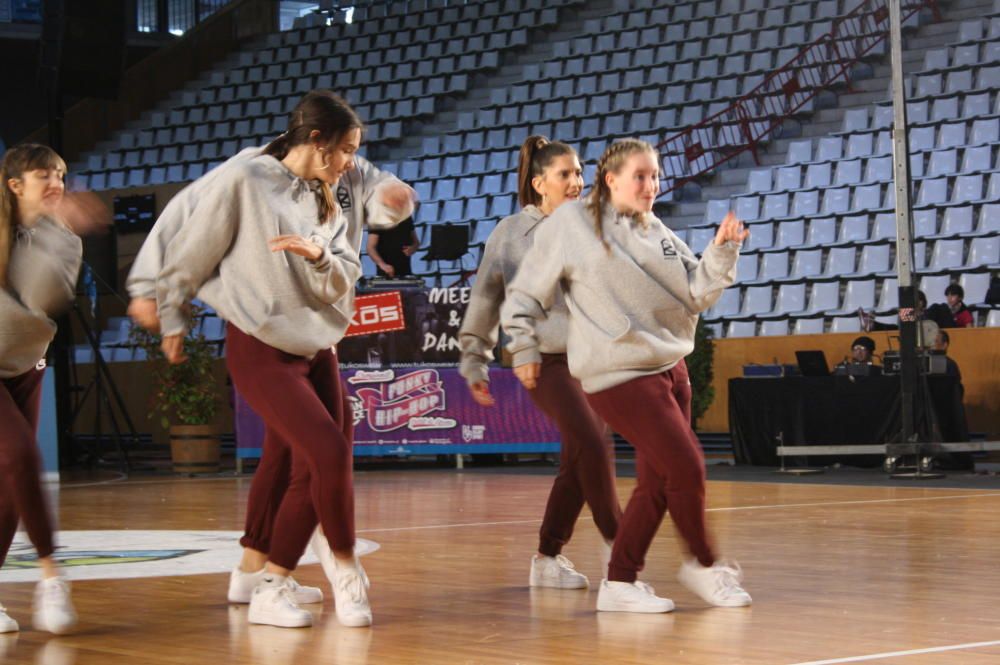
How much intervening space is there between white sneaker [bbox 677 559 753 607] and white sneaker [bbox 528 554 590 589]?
57 cm

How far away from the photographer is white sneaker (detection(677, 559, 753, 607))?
418 cm

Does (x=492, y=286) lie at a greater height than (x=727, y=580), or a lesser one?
greater

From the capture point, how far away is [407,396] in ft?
40.7

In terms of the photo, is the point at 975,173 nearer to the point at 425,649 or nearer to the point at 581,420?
the point at 581,420

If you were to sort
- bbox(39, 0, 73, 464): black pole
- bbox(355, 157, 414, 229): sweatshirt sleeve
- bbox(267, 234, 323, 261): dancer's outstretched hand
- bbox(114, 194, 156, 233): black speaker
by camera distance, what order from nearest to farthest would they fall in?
bbox(267, 234, 323, 261): dancer's outstretched hand → bbox(355, 157, 414, 229): sweatshirt sleeve → bbox(39, 0, 73, 464): black pole → bbox(114, 194, 156, 233): black speaker

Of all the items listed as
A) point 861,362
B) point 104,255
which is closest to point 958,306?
point 861,362

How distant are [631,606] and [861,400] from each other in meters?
7.79

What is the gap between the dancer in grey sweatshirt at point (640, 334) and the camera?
4.13 metres

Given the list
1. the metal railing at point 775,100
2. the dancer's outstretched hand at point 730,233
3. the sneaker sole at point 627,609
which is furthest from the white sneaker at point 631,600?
the metal railing at point 775,100

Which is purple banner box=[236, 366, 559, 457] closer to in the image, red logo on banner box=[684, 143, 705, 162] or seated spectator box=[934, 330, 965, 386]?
seated spectator box=[934, 330, 965, 386]

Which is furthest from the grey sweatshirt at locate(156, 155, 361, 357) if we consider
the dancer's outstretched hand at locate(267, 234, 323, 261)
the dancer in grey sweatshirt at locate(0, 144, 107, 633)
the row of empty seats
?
the row of empty seats

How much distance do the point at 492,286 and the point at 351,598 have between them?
51.5 inches

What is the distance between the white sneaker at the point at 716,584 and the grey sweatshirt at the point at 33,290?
184 cm

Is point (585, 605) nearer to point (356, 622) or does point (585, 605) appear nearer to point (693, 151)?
point (356, 622)
